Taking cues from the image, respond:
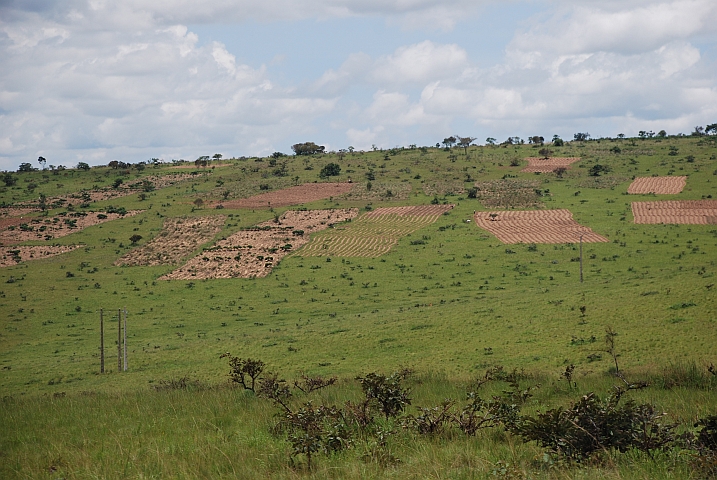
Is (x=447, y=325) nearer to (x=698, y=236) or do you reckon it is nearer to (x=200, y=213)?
(x=698, y=236)

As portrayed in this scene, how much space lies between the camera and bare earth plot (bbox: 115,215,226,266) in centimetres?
6794

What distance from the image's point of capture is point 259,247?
6875 centimetres

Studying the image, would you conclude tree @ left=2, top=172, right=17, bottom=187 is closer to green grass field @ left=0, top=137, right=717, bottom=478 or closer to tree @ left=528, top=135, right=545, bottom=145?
green grass field @ left=0, top=137, right=717, bottom=478

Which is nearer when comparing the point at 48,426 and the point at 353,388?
the point at 48,426

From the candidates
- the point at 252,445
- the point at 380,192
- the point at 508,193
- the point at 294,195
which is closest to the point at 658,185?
the point at 508,193

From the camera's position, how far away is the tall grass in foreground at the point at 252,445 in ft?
25.6

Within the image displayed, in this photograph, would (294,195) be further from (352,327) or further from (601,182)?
(352,327)

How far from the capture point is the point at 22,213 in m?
88.5

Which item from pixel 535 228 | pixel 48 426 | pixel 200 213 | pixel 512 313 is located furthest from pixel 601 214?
pixel 48 426

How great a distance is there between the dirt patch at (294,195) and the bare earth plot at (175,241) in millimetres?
7851

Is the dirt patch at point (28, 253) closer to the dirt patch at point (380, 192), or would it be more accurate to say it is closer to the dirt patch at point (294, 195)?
the dirt patch at point (294, 195)

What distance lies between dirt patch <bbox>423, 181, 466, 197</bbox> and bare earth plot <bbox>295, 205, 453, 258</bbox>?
25.3ft

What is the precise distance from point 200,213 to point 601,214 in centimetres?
A: 4713

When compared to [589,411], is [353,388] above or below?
below
